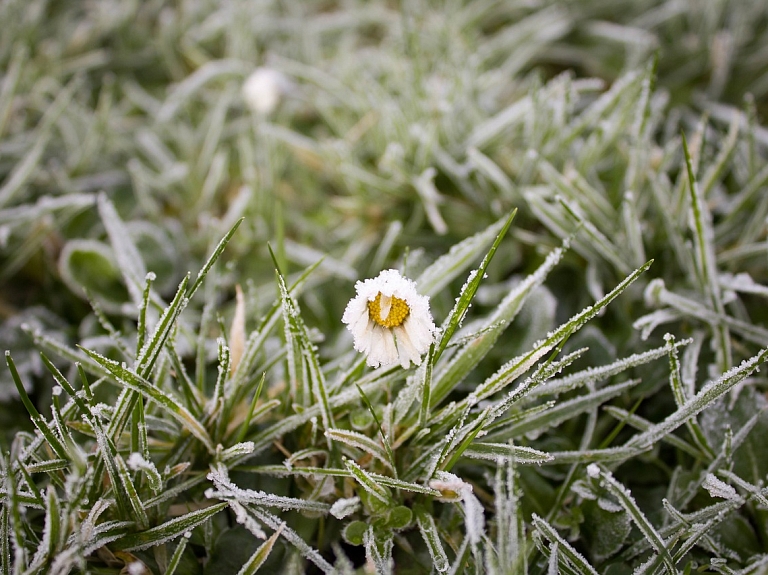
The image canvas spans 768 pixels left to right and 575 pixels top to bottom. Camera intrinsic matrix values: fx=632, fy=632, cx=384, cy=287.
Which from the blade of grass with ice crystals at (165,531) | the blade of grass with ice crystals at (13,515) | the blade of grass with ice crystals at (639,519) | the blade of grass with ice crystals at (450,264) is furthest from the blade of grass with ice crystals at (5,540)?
the blade of grass with ice crystals at (639,519)

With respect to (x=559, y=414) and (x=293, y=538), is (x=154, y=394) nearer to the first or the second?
(x=293, y=538)

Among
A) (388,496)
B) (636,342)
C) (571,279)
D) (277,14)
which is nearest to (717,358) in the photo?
(636,342)

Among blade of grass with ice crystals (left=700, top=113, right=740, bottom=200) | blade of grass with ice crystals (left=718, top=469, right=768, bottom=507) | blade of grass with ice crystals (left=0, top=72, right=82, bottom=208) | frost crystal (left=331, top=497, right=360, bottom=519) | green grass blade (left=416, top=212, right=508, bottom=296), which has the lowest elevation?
blade of grass with ice crystals (left=718, top=469, right=768, bottom=507)

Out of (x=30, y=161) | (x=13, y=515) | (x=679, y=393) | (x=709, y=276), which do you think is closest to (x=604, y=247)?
(x=709, y=276)

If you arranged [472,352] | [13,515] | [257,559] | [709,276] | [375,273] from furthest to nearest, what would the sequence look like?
[375,273] < [709,276] < [472,352] < [257,559] < [13,515]

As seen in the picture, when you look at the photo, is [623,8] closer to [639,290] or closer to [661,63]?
[661,63]

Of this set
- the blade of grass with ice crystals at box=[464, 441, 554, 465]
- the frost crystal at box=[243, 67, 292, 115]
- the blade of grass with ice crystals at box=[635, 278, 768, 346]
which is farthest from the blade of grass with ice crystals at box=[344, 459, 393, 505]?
the frost crystal at box=[243, 67, 292, 115]

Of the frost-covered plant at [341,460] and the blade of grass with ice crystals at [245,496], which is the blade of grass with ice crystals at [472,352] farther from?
the blade of grass with ice crystals at [245,496]

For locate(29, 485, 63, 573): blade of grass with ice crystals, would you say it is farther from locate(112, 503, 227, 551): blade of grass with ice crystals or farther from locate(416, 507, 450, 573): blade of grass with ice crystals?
locate(416, 507, 450, 573): blade of grass with ice crystals
